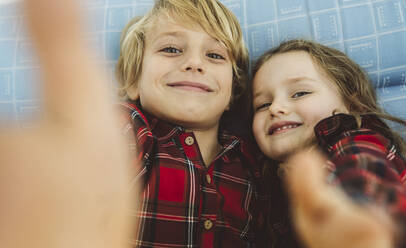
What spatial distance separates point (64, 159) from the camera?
27 centimetres

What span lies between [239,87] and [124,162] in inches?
26.6

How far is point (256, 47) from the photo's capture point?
1.02 metres

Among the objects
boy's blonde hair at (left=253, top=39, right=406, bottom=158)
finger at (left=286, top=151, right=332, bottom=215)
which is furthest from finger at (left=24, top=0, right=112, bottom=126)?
boy's blonde hair at (left=253, top=39, right=406, bottom=158)

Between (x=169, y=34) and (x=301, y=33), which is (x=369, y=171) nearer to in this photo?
(x=169, y=34)

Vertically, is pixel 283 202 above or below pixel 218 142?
below

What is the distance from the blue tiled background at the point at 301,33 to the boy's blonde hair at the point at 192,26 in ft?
0.25

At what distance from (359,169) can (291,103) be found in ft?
1.00

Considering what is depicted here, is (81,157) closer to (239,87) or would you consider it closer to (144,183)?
(144,183)

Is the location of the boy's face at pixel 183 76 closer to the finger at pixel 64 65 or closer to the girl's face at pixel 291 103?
the girl's face at pixel 291 103

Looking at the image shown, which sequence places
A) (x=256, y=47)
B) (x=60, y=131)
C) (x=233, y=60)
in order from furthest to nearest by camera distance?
(x=256, y=47) < (x=233, y=60) < (x=60, y=131)

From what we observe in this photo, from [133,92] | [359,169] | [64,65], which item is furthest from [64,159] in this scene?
[133,92]

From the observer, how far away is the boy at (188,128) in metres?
0.67

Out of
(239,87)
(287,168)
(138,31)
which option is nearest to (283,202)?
(287,168)

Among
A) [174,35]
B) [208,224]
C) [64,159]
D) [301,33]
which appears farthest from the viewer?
[301,33]
